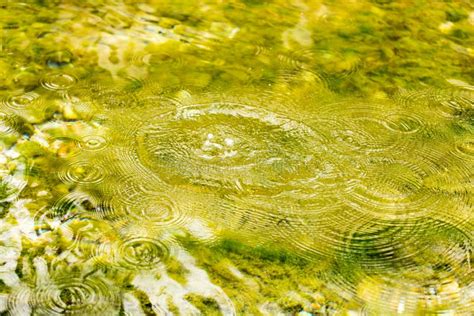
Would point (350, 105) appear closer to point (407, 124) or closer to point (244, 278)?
point (407, 124)

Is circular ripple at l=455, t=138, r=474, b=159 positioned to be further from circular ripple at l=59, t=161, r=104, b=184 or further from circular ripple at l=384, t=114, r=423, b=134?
circular ripple at l=59, t=161, r=104, b=184

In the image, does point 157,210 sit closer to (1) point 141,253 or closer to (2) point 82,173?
(1) point 141,253

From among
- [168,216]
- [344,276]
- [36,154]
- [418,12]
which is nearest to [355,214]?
[344,276]

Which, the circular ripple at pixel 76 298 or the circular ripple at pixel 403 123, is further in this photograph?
the circular ripple at pixel 403 123

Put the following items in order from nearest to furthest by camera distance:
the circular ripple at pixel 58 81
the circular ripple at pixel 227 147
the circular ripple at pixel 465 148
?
the circular ripple at pixel 227 147
the circular ripple at pixel 465 148
the circular ripple at pixel 58 81

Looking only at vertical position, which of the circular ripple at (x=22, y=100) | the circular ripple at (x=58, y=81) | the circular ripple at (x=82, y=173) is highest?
the circular ripple at (x=58, y=81)

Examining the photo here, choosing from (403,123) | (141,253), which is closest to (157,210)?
(141,253)

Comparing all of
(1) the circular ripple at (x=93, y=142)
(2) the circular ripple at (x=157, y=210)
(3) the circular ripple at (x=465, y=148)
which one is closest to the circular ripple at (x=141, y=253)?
(2) the circular ripple at (x=157, y=210)

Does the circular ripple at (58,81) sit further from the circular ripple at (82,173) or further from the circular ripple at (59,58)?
the circular ripple at (82,173)
